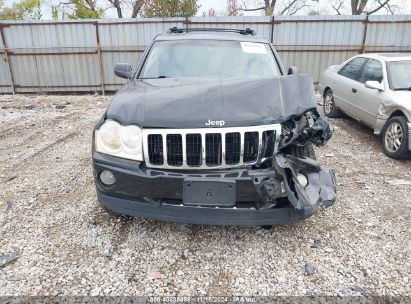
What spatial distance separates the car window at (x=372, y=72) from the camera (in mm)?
5657

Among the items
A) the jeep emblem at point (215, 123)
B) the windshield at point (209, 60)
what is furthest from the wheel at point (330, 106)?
the jeep emblem at point (215, 123)

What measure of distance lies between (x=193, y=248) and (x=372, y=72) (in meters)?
4.90

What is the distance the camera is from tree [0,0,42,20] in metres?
23.6

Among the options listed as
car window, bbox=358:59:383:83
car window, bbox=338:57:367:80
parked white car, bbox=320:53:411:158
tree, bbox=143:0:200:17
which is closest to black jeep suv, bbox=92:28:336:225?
parked white car, bbox=320:53:411:158

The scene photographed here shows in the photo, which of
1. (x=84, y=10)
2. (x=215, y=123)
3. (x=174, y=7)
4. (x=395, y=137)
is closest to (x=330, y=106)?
(x=395, y=137)

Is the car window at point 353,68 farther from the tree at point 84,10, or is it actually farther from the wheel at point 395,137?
the tree at point 84,10

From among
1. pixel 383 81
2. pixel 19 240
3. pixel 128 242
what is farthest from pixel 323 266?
pixel 383 81

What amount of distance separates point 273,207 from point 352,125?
5273 millimetres

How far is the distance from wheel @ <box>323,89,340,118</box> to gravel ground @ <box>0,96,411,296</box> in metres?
3.21

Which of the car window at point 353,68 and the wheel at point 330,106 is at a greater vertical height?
the car window at point 353,68

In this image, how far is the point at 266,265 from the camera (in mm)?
2631

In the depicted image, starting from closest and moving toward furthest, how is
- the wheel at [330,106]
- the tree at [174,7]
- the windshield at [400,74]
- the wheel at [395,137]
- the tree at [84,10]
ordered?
the wheel at [395,137]
the windshield at [400,74]
the wheel at [330,106]
the tree at [174,7]
the tree at [84,10]

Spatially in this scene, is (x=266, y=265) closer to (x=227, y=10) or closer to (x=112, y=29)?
(x=112, y=29)

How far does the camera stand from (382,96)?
5293mm
